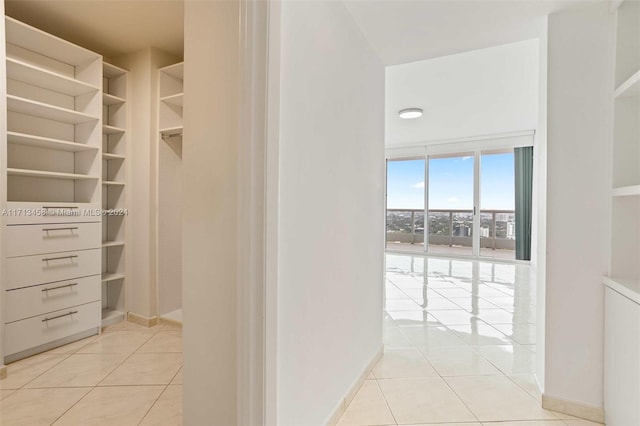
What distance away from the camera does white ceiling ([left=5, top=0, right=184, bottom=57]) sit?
94.3 inches

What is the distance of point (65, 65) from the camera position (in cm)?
285

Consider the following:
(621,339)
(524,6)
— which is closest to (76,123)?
(524,6)

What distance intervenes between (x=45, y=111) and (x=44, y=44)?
526 mm

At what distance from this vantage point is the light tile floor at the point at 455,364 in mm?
1727

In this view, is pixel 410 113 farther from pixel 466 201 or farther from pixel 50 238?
pixel 50 238

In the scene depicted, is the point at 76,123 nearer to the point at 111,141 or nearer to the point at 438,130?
the point at 111,141

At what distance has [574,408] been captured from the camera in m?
1.71

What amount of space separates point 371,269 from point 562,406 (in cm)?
126

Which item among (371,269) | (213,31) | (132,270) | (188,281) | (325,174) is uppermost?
(213,31)

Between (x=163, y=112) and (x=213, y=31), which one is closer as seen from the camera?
(x=213, y=31)

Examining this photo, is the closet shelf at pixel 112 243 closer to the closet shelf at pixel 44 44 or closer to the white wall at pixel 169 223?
the white wall at pixel 169 223

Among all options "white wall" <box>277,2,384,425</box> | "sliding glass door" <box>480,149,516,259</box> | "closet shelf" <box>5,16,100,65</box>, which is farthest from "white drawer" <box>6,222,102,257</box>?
"sliding glass door" <box>480,149,516,259</box>

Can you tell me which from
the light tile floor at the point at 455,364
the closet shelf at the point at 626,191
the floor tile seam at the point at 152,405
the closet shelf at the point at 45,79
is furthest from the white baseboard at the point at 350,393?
the closet shelf at the point at 45,79

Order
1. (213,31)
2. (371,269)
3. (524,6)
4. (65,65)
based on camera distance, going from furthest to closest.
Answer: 1. (65,65)
2. (371,269)
3. (524,6)
4. (213,31)
